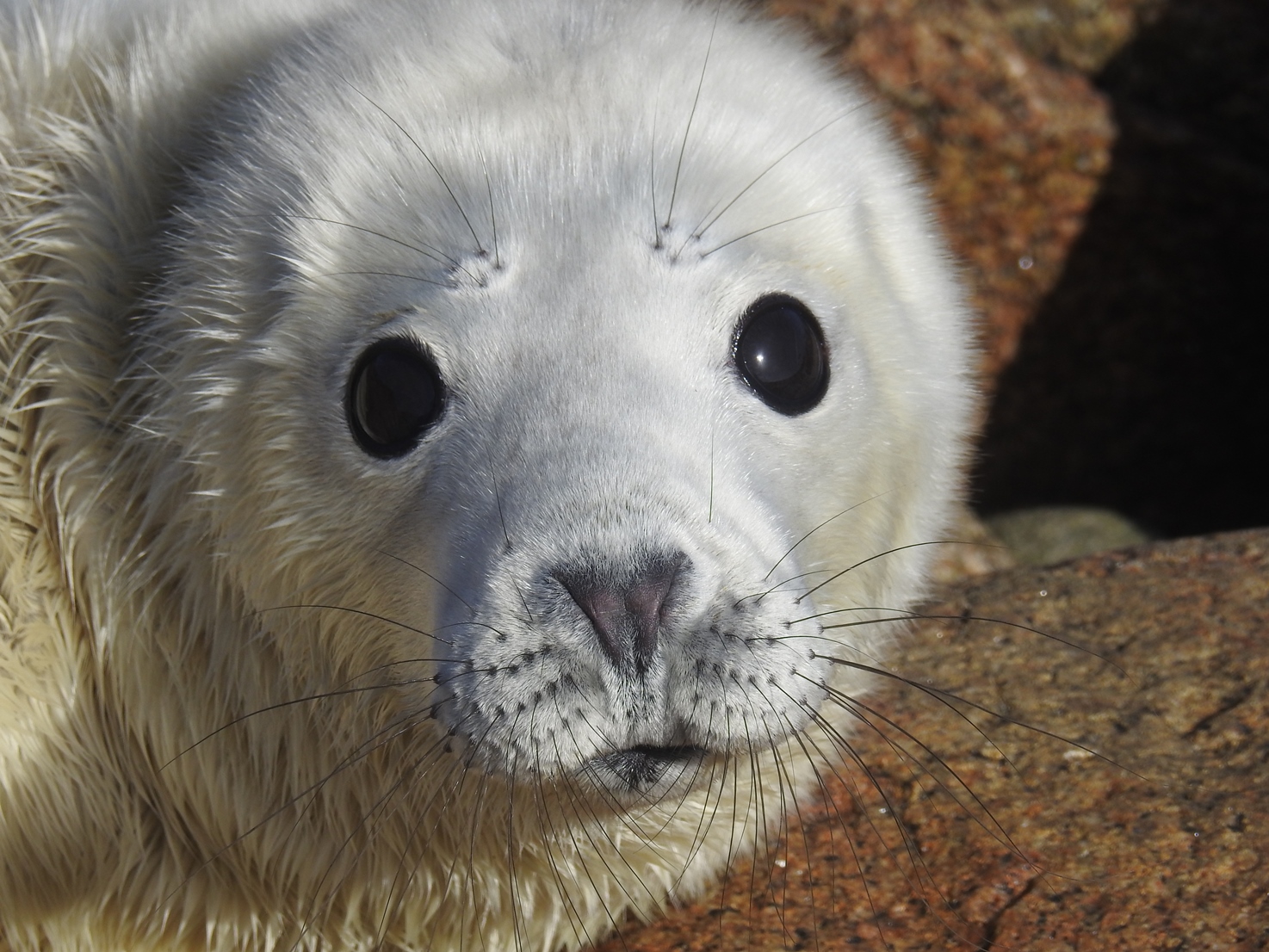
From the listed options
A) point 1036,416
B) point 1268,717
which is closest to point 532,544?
point 1268,717

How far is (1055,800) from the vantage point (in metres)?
2.92

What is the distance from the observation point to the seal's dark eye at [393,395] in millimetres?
2287

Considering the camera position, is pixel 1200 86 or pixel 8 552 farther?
pixel 1200 86

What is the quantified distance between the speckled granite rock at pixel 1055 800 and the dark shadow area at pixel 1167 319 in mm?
2354

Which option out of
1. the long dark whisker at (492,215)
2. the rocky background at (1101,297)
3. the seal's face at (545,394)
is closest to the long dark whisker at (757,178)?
the seal's face at (545,394)

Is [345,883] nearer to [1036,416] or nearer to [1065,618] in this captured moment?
[1065,618]

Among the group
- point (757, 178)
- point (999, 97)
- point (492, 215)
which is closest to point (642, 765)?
point (492, 215)

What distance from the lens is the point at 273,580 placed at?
2422 millimetres

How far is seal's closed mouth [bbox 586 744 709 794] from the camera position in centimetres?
204

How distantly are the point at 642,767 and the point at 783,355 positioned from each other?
753 mm

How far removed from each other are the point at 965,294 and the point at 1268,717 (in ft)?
3.76

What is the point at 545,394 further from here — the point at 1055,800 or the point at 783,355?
the point at 1055,800

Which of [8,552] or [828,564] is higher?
[828,564]

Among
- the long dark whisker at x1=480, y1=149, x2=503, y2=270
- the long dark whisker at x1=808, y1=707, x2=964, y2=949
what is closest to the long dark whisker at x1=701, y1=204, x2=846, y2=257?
the long dark whisker at x1=480, y1=149, x2=503, y2=270
